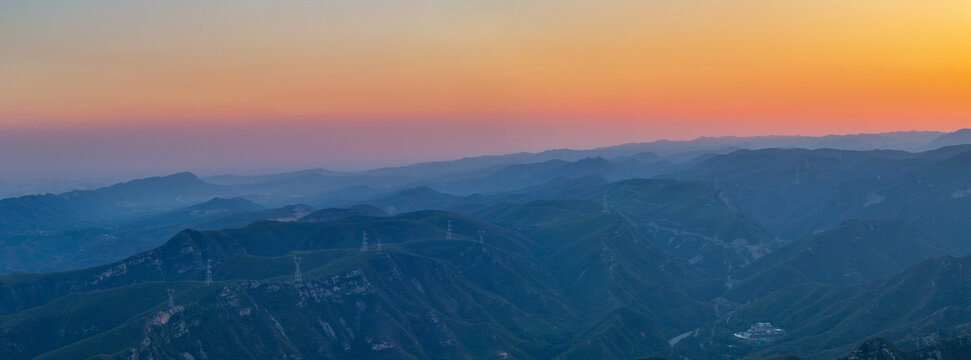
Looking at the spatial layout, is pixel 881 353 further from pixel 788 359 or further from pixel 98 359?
pixel 98 359

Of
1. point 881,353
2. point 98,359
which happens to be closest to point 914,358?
point 881,353

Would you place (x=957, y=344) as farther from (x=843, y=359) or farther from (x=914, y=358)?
(x=843, y=359)

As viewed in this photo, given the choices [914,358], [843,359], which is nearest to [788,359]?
[843,359]

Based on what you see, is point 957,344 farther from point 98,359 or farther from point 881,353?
point 98,359

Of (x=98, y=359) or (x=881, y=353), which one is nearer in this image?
(x=881, y=353)

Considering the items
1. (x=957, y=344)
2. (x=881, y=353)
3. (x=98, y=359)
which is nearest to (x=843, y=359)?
(x=881, y=353)

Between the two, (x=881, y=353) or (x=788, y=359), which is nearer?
(x=881, y=353)

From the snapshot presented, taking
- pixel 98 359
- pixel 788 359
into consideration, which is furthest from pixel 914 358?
pixel 98 359
